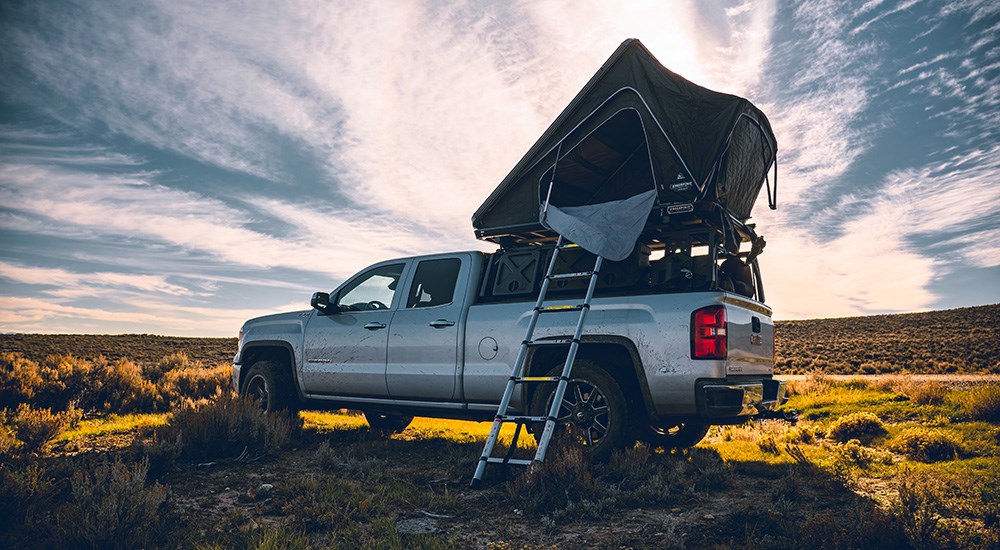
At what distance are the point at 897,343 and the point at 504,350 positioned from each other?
3829 cm

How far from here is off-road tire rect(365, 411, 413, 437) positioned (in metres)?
8.52

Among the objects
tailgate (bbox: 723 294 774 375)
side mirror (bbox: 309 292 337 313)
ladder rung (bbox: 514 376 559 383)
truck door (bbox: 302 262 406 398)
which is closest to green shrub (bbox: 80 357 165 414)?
truck door (bbox: 302 262 406 398)

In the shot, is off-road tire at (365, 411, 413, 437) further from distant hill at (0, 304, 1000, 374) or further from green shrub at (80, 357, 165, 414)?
distant hill at (0, 304, 1000, 374)

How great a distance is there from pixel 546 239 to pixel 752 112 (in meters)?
2.59

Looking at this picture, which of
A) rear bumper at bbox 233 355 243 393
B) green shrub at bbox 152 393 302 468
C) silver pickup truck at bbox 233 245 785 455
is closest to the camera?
silver pickup truck at bbox 233 245 785 455

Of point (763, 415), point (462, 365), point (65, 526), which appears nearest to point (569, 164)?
point (462, 365)

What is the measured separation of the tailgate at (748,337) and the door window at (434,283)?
9.57ft

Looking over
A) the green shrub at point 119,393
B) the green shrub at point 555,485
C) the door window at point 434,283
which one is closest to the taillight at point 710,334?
the green shrub at point 555,485

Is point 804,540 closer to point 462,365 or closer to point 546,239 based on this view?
point 462,365

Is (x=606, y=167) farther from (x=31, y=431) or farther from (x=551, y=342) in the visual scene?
(x=31, y=431)

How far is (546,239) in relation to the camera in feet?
24.0

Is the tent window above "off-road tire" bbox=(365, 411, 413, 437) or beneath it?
above

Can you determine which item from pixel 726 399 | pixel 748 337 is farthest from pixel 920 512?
pixel 748 337

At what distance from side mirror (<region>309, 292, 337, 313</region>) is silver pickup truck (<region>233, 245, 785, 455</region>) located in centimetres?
2
